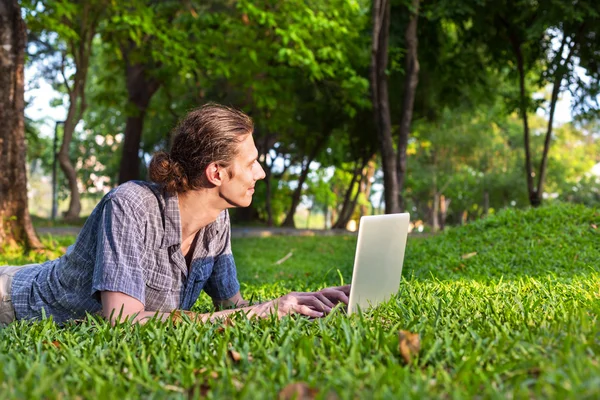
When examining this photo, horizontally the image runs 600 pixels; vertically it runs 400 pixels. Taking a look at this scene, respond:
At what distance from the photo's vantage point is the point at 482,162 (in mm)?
35031

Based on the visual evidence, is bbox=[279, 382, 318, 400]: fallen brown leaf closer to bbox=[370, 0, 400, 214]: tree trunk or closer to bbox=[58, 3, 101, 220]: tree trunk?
bbox=[370, 0, 400, 214]: tree trunk

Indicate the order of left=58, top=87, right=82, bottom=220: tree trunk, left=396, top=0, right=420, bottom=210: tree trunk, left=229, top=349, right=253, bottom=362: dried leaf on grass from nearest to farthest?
left=229, top=349, right=253, bottom=362: dried leaf on grass
left=396, top=0, right=420, bottom=210: tree trunk
left=58, top=87, right=82, bottom=220: tree trunk

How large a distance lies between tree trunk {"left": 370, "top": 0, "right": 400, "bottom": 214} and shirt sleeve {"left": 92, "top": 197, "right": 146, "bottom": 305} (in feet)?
34.8

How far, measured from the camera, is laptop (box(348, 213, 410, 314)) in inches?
109

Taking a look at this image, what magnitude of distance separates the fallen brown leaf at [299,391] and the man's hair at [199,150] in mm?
1749

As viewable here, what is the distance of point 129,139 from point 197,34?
6755 mm

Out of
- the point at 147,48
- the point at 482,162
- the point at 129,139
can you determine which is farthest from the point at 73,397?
the point at 482,162

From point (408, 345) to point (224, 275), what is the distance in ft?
6.24

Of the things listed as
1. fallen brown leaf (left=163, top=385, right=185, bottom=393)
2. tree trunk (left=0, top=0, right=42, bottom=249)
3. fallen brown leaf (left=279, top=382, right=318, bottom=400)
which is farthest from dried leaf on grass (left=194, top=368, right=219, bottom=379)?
tree trunk (left=0, top=0, right=42, bottom=249)

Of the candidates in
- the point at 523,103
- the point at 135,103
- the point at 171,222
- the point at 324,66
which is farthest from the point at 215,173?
the point at 135,103

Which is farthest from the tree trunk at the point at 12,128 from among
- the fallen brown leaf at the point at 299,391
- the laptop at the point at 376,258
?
the fallen brown leaf at the point at 299,391

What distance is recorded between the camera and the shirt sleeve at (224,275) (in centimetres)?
392

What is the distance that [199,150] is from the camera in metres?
3.40

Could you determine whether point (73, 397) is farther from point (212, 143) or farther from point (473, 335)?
point (212, 143)
